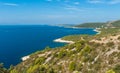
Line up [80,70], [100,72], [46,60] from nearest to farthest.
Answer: [100,72] < [80,70] < [46,60]

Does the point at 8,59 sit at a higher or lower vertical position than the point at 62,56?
lower

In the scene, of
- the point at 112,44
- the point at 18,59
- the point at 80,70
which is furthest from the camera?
the point at 18,59

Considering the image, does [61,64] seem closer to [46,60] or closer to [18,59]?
[46,60]

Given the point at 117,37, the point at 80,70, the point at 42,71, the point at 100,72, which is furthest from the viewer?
the point at 117,37

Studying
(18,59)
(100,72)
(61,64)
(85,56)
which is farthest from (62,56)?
(18,59)

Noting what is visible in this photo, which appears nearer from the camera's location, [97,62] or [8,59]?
[97,62]

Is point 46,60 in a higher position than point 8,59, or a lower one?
higher

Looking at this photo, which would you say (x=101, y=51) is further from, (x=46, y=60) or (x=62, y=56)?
(x=46, y=60)

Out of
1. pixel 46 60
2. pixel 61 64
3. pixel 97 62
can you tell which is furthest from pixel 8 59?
pixel 97 62

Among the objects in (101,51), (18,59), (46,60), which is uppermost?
(101,51)

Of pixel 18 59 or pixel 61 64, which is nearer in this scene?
pixel 61 64
